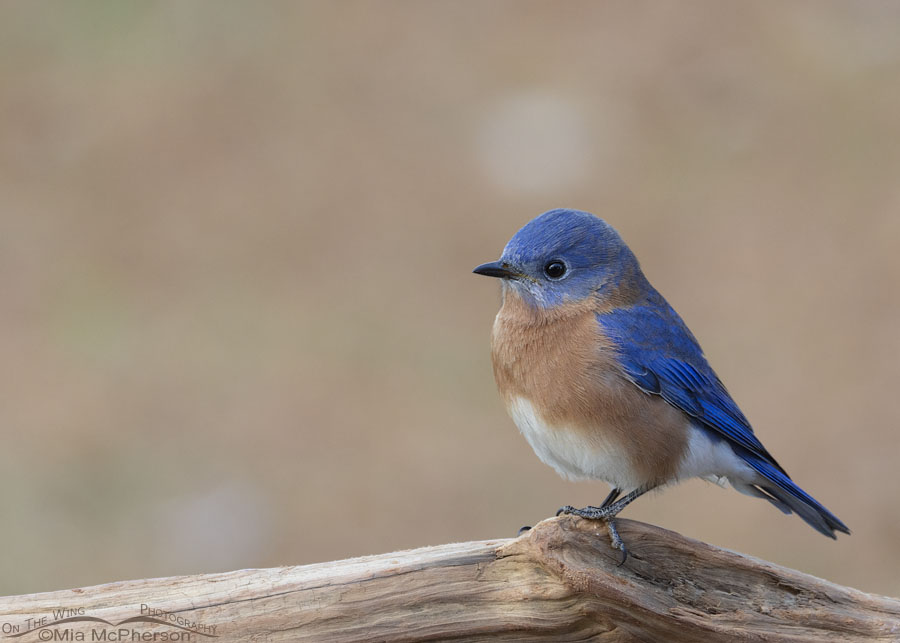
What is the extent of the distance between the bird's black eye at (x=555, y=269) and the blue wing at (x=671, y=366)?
1.01 feet

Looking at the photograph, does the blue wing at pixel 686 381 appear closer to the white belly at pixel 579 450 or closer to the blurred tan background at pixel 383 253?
the white belly at pixel 579 450

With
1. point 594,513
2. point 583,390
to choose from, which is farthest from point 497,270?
point 594,513

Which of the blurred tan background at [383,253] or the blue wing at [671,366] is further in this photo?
the blurred tan background at [383,253]

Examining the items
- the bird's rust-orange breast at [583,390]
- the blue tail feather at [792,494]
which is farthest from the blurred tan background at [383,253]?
the bird's rust-orange breast at [583,390]

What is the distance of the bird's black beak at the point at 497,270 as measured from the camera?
219 inches

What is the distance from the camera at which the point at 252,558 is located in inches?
384

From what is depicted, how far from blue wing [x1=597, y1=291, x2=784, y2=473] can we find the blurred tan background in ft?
14.0

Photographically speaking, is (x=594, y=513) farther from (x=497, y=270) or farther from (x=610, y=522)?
(x=497, y=270)

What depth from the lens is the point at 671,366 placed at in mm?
5734

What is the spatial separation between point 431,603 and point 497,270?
1775 mm

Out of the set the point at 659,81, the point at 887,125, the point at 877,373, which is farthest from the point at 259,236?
the point at 887,125

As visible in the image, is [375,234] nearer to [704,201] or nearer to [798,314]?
[704,201]

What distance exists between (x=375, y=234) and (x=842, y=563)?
6.83 meters

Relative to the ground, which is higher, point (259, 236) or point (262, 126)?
point (262, 126)
